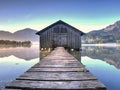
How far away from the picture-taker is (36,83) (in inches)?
179

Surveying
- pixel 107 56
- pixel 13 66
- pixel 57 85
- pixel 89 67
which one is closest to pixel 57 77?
pixel 57 85

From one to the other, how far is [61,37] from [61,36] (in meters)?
0.16

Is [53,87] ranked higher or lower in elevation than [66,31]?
lower

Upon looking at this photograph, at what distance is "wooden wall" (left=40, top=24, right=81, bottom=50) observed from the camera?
33.2 m

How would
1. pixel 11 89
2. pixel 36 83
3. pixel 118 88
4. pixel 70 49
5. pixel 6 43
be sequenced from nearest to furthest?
pixel 11 89 → pixel 36 83 → pixel 118 88 → pixel 70 49 → pixel 6 43

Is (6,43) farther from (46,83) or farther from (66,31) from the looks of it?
(46,83)

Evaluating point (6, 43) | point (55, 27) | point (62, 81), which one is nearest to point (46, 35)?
point (55, 27)

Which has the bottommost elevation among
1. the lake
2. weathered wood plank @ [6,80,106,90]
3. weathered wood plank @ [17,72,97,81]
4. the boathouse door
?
the lake

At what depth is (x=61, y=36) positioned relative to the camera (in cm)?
3322

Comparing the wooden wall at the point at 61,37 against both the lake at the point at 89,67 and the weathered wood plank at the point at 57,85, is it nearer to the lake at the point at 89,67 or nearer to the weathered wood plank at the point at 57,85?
the lake at the point at 89,67

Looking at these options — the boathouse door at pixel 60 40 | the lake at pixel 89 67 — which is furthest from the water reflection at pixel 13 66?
the boathouse door at pixel 60 40

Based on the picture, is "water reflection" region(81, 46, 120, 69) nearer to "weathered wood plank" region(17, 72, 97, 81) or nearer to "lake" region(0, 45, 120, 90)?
"lake" region(0, 45, 120, 90)

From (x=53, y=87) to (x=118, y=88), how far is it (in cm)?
593

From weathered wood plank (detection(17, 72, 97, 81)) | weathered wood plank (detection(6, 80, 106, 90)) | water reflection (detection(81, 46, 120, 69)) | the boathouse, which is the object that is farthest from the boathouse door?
weathered wood plank (detection(6, 80, 106, 90))
